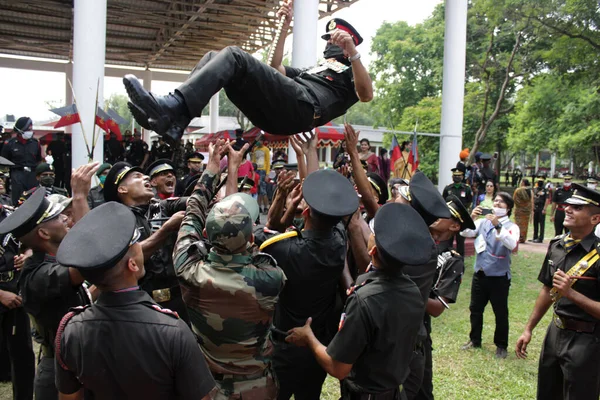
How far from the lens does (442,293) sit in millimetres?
3898

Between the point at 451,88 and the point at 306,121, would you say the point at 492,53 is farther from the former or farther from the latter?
the point at 306,121

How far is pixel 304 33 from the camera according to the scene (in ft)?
35.1

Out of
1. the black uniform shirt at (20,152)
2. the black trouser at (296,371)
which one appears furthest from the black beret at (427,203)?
the black uniform shirt at (20,152)

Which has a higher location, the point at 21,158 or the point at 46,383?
the point at 21,158

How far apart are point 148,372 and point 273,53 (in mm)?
2560

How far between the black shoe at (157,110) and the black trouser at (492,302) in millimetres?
4877

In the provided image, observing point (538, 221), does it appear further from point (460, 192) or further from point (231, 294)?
point (231, 294)

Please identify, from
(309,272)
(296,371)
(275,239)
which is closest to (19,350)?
(296,371)

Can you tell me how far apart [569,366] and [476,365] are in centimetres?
223

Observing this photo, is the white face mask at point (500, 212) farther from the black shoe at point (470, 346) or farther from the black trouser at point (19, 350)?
the black trouser at point (19, 350)

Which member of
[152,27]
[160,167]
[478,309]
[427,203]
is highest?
[152,27]

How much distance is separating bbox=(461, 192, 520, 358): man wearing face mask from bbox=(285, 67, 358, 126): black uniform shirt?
323 centimetres

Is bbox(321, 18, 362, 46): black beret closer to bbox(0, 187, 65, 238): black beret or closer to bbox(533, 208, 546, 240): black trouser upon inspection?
bbox(0, 187, 65, 238): black beret

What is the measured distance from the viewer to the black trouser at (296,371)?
3453 mm
